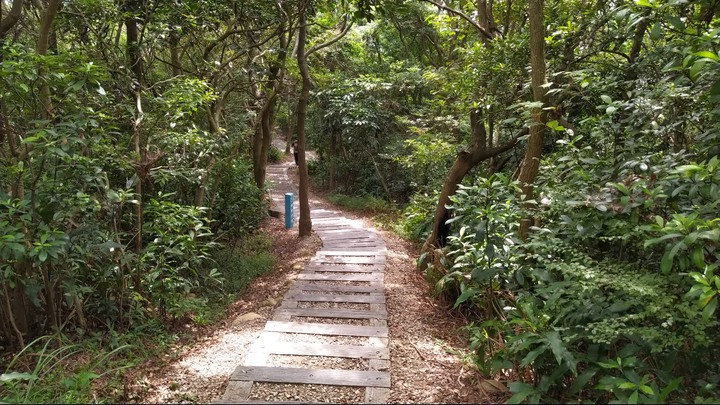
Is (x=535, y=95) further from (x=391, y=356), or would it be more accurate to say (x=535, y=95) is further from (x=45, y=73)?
(x=45, y=73)

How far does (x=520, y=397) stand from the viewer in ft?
7.86

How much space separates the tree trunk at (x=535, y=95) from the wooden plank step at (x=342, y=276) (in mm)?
2610

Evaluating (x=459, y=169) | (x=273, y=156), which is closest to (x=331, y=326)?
(x=459, y=169)

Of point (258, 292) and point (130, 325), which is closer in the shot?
point (130, 325)

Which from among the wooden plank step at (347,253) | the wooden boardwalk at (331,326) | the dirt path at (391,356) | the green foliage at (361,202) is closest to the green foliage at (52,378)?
the dirt path at (391,356)

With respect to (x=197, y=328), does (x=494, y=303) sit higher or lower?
higher

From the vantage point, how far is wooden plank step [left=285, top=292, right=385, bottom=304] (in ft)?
17.9

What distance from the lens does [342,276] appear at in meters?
6.44

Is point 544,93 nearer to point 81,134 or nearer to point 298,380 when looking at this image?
point 298,380

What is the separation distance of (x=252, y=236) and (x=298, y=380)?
21.2ft

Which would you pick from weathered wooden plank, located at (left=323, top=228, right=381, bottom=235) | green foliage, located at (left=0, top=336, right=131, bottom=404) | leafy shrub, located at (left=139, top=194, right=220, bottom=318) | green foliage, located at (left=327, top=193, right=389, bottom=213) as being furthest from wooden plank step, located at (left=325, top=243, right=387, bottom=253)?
green foliage, located at (left=0, top=336, right=131, bottom=404)

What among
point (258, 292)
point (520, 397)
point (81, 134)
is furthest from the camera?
point (258, 292)

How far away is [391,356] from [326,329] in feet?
2.84

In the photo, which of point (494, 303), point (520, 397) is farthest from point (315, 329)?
point (520, 397)
